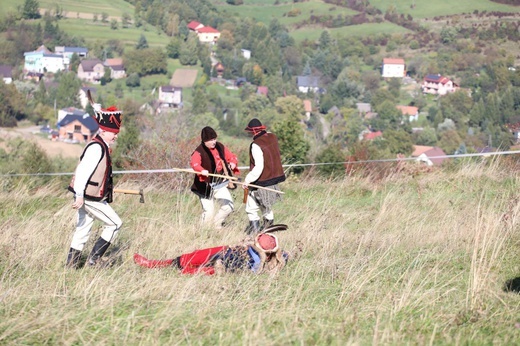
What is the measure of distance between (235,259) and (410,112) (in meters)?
98.6

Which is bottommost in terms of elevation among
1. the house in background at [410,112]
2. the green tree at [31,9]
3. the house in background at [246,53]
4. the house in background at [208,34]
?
the house in background at [246,53]

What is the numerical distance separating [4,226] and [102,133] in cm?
187

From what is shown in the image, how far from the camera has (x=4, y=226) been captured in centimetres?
821

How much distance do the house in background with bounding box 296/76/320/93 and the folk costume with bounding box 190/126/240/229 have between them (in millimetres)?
117719

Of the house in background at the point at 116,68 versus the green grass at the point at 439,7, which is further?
the green grass at the point at 439,7

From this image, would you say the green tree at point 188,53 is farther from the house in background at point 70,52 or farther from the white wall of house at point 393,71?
the white wall of house at point 393,71

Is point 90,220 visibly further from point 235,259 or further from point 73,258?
point 235,259

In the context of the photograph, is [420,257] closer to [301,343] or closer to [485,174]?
[301,343]

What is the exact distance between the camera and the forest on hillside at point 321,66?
3743 inches

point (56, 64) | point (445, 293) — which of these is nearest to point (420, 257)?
point (445, 293)

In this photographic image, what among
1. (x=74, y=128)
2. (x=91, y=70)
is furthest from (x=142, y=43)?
(x=74, y=128)

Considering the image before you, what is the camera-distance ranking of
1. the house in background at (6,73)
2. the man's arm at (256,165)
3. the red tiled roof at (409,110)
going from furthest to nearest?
the house in background at (6,73) → the red tiled roof at (409,110) → the man's arm at (256,165)

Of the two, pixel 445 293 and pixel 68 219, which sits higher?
pixel 445 293

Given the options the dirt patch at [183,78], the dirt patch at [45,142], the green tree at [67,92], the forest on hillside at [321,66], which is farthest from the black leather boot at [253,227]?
the dirt patch at [183,78]
